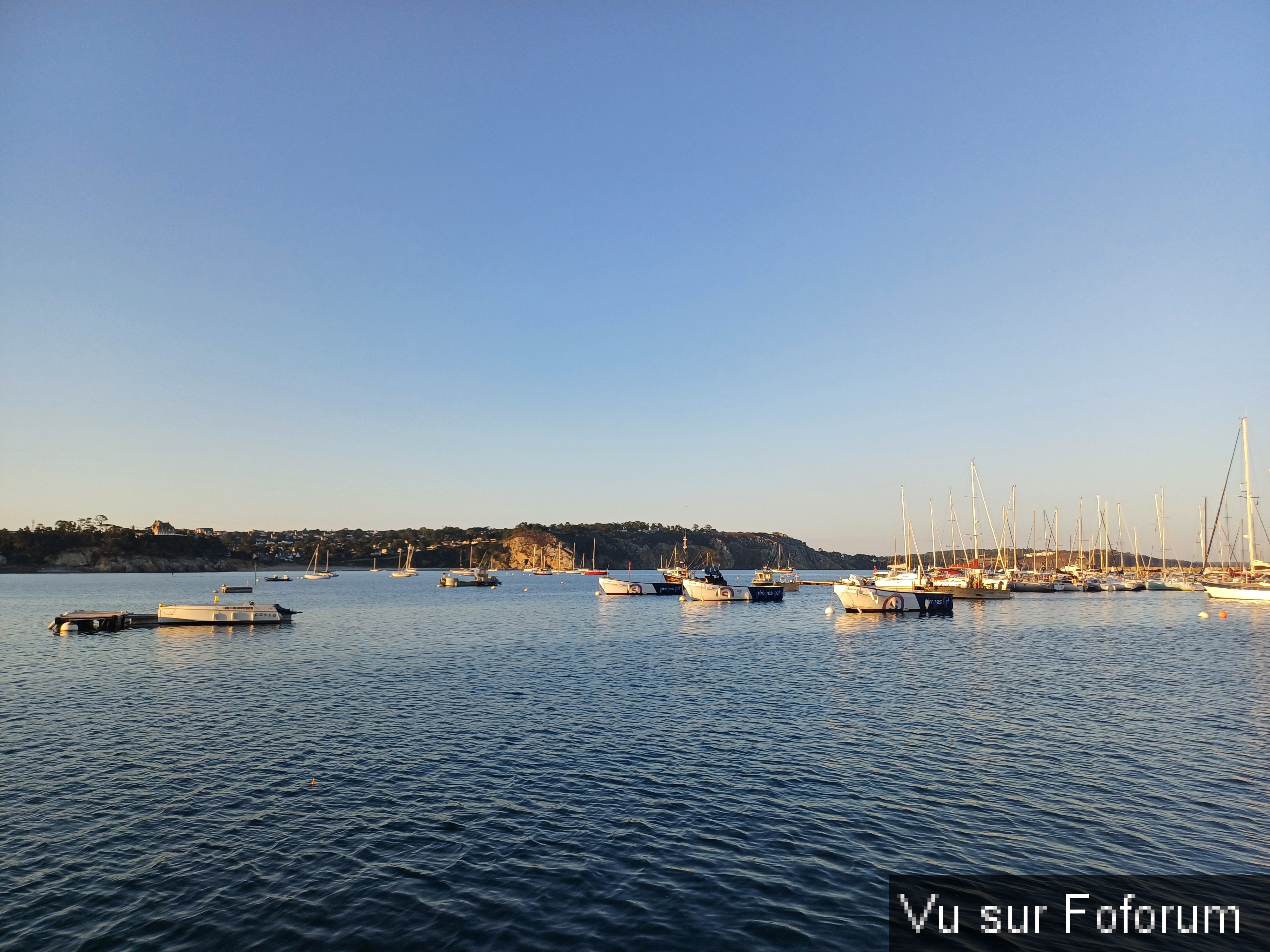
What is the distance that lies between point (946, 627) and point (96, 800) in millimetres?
80386

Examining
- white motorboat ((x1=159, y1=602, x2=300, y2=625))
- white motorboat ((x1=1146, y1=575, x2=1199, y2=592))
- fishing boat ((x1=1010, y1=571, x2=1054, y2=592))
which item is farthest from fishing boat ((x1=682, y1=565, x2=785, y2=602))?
white motorboat ((x1=1146, y1=575, x2=1199, y2=592))

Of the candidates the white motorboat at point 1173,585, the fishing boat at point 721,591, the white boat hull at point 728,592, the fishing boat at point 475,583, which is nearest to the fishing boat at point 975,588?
the white boat hull at point 728,592

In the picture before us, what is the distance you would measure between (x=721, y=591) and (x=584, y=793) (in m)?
107

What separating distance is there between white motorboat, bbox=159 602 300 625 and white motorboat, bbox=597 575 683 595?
247ft

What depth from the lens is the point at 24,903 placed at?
14922 millimetres

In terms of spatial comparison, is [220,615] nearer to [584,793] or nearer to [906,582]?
[584,793]

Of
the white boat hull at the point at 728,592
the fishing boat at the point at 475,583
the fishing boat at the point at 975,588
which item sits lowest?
the fishing boat at the point at 475,583

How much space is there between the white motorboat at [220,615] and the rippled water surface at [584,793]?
91.6ft

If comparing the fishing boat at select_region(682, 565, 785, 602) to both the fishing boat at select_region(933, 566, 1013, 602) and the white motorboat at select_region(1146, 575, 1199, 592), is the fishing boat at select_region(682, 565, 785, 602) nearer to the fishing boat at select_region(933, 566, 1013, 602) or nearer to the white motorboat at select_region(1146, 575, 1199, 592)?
the fishing boat at select_region(933, 566, 1013, 602)

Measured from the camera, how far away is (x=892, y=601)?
98375 millimetres

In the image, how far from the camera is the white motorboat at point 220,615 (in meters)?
76.6

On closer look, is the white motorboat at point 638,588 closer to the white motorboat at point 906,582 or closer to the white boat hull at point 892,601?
the white motorboat at point 906,582

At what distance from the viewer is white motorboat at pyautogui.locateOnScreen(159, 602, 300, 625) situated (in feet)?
251

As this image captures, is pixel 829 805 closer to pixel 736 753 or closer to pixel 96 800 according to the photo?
pixel 736 753
